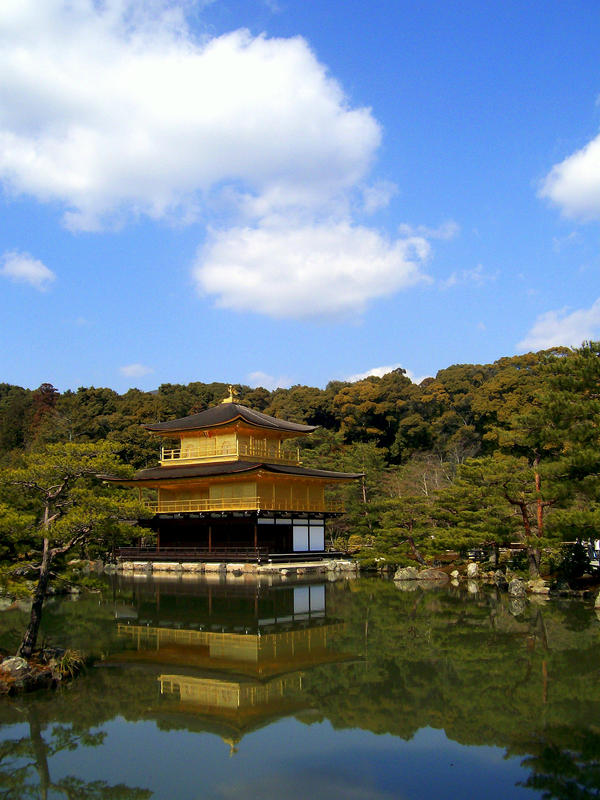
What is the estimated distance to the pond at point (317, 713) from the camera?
6.00m

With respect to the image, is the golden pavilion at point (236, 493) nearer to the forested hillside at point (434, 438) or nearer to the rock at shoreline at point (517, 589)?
the forested hillside at point (434, 438)

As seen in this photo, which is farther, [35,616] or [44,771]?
[35,616]

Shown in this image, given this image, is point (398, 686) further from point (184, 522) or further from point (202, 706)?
point (184, 522)

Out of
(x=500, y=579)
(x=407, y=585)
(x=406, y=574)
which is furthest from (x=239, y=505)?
(x=500, y=579)

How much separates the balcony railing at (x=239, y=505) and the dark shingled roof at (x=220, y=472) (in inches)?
55.3

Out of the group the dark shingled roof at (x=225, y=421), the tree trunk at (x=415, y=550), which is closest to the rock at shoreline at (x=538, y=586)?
the tree trunk at (x=415, y=550)

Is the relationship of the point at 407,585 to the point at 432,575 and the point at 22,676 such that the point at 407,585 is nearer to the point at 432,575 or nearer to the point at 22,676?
the point at 432,575

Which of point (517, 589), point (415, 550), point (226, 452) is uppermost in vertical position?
point (226, 452)

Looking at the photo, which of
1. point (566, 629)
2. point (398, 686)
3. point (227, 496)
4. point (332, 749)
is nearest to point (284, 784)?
point (332, 749)

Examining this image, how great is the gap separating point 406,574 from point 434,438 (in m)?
31.7

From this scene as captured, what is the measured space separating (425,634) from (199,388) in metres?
53.3

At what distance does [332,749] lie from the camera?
6.76 metres

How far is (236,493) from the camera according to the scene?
30.8 meters

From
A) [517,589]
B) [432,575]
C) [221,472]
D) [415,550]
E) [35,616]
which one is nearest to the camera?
[35,616]
